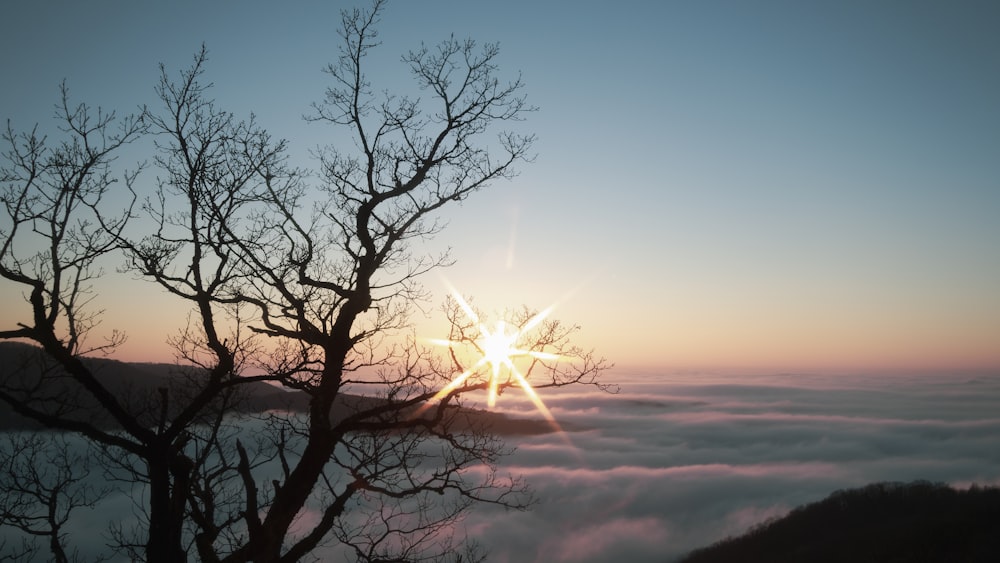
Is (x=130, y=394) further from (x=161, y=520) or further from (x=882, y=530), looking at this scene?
(x=882, y=530)

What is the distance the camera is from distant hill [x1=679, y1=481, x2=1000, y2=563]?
A: 116m

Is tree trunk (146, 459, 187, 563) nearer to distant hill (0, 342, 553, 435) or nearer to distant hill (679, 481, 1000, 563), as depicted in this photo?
distant hill (0, 342, 553, 435)

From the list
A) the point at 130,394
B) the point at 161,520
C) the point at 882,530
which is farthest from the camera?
the point at 882,530

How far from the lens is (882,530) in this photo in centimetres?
13725

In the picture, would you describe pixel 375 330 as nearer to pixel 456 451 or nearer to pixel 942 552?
pixel 456 451

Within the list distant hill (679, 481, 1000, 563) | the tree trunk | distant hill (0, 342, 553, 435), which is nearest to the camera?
the tree trunk

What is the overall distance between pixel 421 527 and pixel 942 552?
147838mm

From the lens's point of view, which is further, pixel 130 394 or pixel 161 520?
pixel 130 394

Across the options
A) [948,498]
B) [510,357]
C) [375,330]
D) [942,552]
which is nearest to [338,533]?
[375,330]

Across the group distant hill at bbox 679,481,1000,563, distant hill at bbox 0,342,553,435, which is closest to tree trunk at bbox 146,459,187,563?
distant hill at bbox 0,342,553,435

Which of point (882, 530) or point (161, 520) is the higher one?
point (161, 520)

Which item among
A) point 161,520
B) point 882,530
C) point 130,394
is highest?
point 130,394

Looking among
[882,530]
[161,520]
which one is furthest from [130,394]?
[882,530]

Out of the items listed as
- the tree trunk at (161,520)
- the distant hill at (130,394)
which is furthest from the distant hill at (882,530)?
the tree trunk at (161,520)
